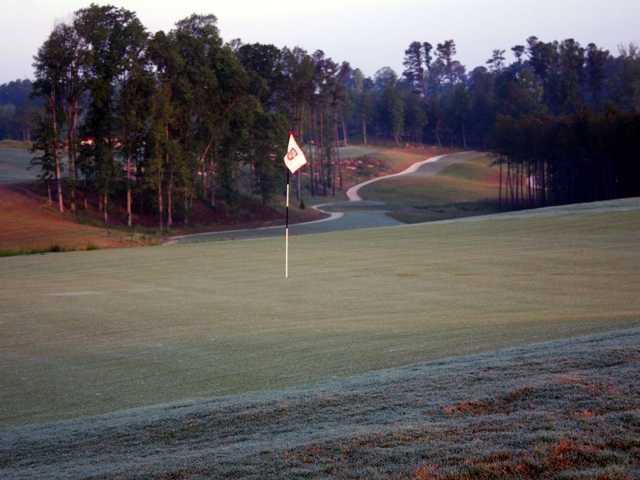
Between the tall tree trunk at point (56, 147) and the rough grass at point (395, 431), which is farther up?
the tall tree trunk at point (56, 147)

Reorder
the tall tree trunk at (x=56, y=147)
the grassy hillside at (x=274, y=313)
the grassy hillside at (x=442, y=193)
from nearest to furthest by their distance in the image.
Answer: the grassy hillside at (x=274, y=313) → the tall tree trunk at (x=56, y=147) → the grassy hillside at (x=442, y=193)

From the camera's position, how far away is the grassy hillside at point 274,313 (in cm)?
1237

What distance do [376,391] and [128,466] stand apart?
2868 millimetres

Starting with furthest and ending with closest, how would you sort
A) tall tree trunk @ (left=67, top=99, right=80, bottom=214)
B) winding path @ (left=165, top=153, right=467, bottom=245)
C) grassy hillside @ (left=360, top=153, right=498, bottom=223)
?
grassy hillside @ (left=360, top=153, right=498, bottom=223) < tall tree trunk @ (left=67, top=99, right=80, bottom=214) < winding path @ (left=165, top=153, right=467, bottom=245)

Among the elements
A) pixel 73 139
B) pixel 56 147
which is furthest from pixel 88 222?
pixel 73 139

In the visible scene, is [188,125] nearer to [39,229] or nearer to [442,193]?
[39,229]

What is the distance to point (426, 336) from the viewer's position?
14.6 meters

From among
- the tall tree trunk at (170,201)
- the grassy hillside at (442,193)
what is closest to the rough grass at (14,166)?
the tall tree trunk at (170,201)

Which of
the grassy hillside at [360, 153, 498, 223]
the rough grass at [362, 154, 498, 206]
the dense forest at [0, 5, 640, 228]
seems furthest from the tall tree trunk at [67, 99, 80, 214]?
the rough grass at [362, 154, 498, 206]

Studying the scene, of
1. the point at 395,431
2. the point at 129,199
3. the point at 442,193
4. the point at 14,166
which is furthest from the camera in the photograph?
the point at 442,193

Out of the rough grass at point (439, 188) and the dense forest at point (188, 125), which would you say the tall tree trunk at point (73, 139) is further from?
the rough grass at point (439, 188)

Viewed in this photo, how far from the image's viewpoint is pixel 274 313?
61.3 feet

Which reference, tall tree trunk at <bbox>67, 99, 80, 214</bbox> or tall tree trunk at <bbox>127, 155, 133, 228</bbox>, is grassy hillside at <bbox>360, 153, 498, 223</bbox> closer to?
tall tree trunk at <bbox>127, 155, 133, 228</bbox>

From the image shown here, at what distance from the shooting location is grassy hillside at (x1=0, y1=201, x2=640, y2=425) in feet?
40.6
